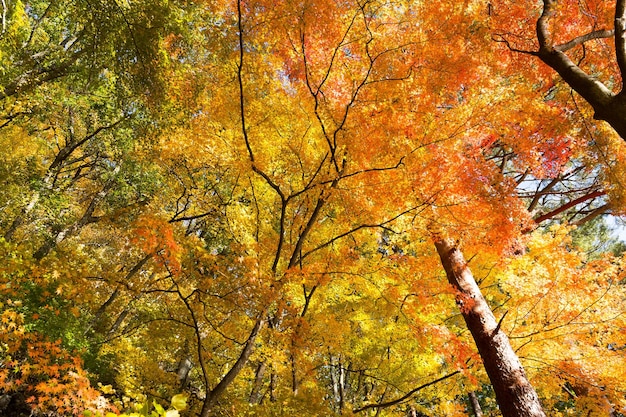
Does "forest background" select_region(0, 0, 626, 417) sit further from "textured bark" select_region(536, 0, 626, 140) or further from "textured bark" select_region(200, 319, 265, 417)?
"textured bark" select_region(536, 0, 626, 140)

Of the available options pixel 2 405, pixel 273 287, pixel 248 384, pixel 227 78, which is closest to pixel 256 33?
pixel 227 78

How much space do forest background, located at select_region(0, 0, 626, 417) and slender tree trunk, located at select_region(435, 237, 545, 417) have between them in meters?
0.03

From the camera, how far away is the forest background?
5.46 meters

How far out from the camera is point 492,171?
7.43 m

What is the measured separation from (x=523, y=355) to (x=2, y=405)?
12.9 meters

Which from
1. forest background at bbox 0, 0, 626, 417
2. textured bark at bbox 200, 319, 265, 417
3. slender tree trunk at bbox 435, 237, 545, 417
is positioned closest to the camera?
Answer: textured bark at bbox 200, 319, 265, 417

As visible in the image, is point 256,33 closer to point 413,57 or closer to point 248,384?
point 413,57

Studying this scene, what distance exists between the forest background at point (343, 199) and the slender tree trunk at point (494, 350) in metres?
0.03

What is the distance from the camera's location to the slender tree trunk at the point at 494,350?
5016 mm

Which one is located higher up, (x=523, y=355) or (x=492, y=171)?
(x=492, y=171)

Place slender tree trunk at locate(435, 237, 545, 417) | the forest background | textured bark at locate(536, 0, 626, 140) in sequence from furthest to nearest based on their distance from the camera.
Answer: the forest background
slender tree trunk at locate(435, 237, 545, 417)
textured bark at locate(536, 0, 626, 140)

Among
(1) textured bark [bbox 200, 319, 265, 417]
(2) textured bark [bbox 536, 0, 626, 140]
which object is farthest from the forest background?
(2) textured bark [bbox 536, 0, 626, 140]

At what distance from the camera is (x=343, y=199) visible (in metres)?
6.03

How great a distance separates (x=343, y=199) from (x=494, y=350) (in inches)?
129
